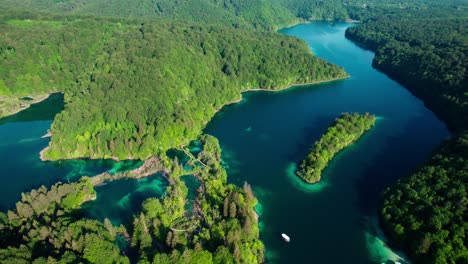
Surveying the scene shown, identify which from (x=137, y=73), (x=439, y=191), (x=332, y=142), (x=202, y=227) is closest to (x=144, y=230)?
(x=202, y=227)

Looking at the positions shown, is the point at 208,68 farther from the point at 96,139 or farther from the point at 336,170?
the point at 336,170

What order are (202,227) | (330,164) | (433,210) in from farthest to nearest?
(330,164)
(202,227)
(433,210)

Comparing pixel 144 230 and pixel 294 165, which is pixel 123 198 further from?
pixel 294 165

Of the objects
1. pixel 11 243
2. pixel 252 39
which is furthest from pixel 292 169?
pixel 252 39

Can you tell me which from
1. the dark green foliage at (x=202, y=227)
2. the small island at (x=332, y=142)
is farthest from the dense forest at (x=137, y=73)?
the small island at (x=332, y=142)

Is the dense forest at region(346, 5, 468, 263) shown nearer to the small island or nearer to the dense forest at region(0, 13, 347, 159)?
the small island

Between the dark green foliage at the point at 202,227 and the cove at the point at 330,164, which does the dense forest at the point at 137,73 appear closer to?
the cove at the point at 330,164
